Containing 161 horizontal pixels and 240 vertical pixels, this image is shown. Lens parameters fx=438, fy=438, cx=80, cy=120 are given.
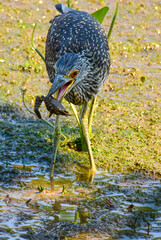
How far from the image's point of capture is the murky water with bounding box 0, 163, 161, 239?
4.04 m

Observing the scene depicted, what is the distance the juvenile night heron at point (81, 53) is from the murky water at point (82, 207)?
0.48 metres

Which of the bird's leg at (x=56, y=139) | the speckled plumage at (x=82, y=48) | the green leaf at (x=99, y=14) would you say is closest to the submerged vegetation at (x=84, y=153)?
the bird's leg at (x=56, y=139)

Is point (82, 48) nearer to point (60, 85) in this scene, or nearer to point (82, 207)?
point (60, 85)

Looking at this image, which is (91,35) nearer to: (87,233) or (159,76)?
→ (87,233)

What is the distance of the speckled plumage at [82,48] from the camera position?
4.94 meters

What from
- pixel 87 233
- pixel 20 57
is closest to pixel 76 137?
pixel 87 233

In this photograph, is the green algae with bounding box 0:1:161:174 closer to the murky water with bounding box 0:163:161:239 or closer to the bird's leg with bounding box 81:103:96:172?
the bird's leg with bounding box 81:103:96:172

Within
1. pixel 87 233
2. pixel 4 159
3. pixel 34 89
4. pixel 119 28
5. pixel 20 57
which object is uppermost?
pixel 119 28

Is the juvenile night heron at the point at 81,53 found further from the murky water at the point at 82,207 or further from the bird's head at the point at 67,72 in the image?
the murky water at the point at 82,207

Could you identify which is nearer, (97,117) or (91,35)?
(91,35)

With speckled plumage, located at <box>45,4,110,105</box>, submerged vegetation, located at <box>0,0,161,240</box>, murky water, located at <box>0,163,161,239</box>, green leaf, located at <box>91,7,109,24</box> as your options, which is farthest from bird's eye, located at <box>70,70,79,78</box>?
green leaf, located at <box>91,7,109,24</box>

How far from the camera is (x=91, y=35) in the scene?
5176 mm

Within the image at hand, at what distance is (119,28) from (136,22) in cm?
60

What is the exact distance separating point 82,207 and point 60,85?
1277 mm
